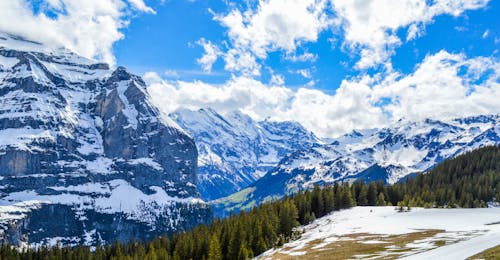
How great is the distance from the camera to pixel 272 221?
136 m

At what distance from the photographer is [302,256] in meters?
88.4

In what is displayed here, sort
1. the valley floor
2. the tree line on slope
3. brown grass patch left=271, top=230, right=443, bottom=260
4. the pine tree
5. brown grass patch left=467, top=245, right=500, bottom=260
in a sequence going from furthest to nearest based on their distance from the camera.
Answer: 1. the tree line on slope
2. the pine tree
3. brown grass patch left=271, top=230, right=443, bottom=260
4. the valley floor
5. brown grass patch left=467, top=245, right=500, bottom=260

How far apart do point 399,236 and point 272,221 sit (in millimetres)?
48466

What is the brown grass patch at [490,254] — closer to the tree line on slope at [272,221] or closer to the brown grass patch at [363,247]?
the brown grass patch at [363,247]

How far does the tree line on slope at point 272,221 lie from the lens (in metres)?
125

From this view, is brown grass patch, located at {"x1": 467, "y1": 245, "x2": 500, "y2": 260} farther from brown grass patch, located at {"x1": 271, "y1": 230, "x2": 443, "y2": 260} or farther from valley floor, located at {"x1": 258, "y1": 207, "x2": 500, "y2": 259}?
brown grass patch, located at {"x1": 271, "y1": 230, "x2": 443, "y2": 260}

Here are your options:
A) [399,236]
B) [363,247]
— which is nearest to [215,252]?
[363,247]

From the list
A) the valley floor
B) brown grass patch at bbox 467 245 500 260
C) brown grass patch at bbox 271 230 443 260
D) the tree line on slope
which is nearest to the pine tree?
the tree line on slope

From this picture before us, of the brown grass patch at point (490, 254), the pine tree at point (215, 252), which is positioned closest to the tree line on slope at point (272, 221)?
the pine tree at point (215, 252)

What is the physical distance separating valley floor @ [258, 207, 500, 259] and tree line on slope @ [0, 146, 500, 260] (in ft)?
28.0

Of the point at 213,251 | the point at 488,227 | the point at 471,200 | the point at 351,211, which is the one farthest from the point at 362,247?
the point at 471,200

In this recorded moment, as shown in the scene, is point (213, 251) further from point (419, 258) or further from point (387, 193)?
point (387, 193)

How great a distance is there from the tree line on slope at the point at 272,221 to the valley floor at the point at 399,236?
8.54 meters

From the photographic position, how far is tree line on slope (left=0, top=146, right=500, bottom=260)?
124938mm
